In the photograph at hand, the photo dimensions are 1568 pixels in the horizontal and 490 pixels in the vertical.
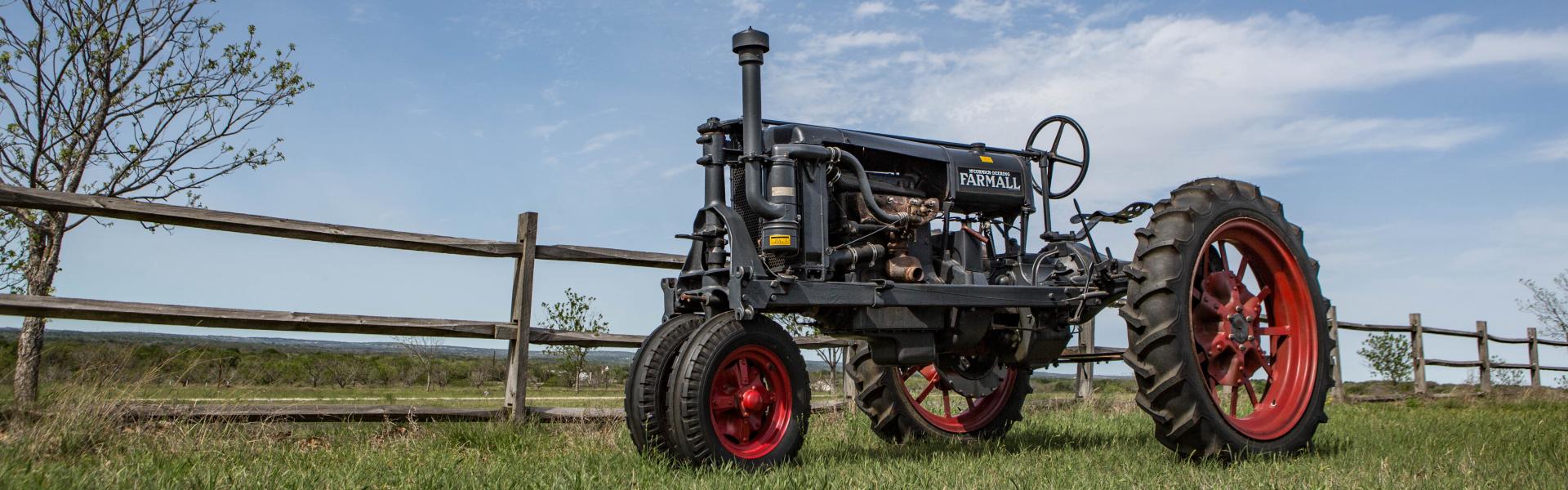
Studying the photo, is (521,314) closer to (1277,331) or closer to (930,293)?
(930,293)

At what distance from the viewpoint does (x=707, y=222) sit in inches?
201

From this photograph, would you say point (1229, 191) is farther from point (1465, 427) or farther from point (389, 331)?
point (389, 331)

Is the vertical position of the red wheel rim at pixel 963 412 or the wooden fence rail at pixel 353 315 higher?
the wooden fence rail at pixel 353 315

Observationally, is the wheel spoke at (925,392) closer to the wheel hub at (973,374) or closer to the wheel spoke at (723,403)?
the wheel hub at (973,374)

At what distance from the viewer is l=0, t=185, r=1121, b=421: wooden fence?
19.2 feet

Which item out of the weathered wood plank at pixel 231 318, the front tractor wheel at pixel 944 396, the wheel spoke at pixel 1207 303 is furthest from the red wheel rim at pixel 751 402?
the weathered wood plank at pixel 231 318

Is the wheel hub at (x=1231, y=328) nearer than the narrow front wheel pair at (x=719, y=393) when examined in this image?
No

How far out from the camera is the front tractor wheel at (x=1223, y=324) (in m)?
4.94

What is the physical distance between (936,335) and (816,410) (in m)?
3.26

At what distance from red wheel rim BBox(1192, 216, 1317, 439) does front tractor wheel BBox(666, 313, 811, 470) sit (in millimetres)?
2072

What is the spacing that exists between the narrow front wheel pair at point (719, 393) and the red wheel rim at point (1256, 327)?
2085 mm

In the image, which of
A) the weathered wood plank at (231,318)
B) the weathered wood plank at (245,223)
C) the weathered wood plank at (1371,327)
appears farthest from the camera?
the weathered wood plank at (1371,327)

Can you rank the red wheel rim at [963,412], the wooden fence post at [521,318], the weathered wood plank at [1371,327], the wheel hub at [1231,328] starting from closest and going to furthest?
the wheel hub at [1231,328], the red wheel rim at [963,412], the wooden fence post at [521,318], the weathered wood plank at [1371,327]

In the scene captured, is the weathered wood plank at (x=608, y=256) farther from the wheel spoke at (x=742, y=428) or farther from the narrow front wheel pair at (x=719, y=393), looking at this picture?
the wheel spoke at (x=742, y=428)
